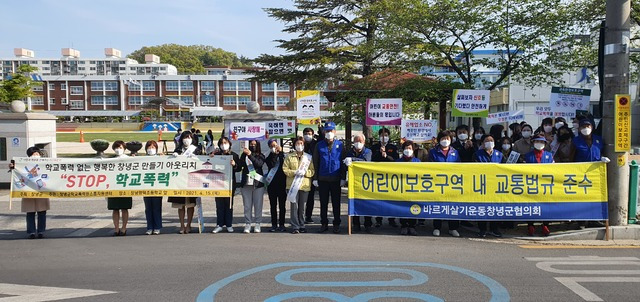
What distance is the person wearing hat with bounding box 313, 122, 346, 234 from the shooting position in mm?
9312

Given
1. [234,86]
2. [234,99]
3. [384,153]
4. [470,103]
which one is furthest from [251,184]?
[234,99]

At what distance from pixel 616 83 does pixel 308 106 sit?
24.3 feet

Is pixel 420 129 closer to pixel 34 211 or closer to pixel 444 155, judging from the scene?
pixel 444 155

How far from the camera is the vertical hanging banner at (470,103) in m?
12.5

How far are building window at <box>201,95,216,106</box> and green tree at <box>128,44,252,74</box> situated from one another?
38.3m

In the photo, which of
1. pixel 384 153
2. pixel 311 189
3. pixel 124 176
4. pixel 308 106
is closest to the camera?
pixel 124 176

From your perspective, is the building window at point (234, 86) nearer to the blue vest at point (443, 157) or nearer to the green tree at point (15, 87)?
the green tree at point (15, 87)

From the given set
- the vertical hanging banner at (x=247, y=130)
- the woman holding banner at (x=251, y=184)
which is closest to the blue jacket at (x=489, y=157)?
the woman holding banner at (x=251, y=184)

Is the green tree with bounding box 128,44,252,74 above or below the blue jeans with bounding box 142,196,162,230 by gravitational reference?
above

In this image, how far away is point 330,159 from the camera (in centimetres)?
931

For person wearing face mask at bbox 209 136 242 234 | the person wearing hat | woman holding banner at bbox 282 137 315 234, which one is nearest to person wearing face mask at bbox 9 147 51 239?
person wearing face mask at bbox 209 136 242 234

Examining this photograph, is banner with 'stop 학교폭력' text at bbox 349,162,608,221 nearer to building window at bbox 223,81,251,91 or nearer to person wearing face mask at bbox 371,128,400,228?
person wearing face mask at bbox 371,128,400,228

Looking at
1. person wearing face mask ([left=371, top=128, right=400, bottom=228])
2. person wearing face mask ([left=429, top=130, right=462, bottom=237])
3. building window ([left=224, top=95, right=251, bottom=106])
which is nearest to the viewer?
person wearing face mask ([left=429, top=130, right=462, bottom=237])

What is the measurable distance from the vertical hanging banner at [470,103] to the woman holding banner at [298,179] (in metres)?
4.83
